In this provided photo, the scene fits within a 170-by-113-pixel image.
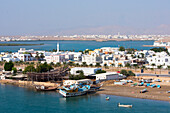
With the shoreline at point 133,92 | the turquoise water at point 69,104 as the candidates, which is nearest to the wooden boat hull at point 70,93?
the turquoise water at point 69,104

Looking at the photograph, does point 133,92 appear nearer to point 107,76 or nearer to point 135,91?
point 135,91

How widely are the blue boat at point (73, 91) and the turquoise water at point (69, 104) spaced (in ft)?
0.72

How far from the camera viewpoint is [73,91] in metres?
12.6

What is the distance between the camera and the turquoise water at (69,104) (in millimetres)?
10438

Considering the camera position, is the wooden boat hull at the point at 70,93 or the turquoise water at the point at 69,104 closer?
the turquoise water at the point at 69,104

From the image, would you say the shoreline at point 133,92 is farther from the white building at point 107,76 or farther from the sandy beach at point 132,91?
the white building at point 107,76

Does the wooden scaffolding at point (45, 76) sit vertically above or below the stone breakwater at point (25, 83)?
above

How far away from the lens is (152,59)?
2273 centimetres

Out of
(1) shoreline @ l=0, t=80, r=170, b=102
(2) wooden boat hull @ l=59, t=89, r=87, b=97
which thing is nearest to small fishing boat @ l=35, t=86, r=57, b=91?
(1) shoreline @ l=0, t=80, r=170, b=102

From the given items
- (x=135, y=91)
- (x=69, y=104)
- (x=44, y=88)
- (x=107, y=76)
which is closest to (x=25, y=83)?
(x=44, y=88)

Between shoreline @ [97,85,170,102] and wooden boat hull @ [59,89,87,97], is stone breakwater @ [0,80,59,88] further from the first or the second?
shoreline @ [97,85,170,102]

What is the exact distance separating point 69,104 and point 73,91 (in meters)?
1.14

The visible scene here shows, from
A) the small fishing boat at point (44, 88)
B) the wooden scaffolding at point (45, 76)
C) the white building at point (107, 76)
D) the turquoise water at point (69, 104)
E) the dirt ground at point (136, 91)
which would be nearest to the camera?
the turquoise water at point (69, 104)

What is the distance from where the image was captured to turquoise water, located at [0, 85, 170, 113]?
10438 mm
